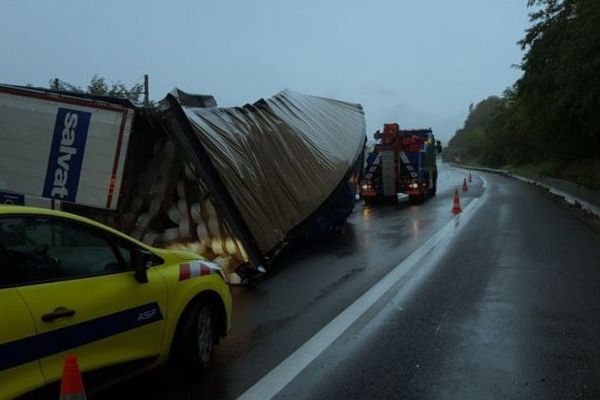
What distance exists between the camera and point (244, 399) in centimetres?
472

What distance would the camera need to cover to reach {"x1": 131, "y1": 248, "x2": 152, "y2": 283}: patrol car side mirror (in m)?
4.61

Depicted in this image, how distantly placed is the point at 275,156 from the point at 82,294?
7.98 meters

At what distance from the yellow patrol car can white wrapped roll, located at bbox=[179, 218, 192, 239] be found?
411cm

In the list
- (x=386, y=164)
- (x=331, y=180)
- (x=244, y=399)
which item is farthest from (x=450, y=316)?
(x=386, y=164)

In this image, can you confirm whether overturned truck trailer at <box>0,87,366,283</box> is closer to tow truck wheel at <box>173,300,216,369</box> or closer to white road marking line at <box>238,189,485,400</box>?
white road marking line at <box>238,189,485,400</box>

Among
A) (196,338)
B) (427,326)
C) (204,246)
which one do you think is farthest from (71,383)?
(204,246)

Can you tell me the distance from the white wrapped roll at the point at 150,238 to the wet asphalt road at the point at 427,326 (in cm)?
171

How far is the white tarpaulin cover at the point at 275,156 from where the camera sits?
31.9 ft

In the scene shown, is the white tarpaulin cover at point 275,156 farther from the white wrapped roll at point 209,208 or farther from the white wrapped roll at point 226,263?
the white wrapped roll at point 226,263

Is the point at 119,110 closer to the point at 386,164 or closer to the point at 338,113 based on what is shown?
the point at 338,113

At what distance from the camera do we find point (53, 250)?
4160 mm

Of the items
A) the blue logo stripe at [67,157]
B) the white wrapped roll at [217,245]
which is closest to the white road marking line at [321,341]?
the white wrapped roll at [217,245]

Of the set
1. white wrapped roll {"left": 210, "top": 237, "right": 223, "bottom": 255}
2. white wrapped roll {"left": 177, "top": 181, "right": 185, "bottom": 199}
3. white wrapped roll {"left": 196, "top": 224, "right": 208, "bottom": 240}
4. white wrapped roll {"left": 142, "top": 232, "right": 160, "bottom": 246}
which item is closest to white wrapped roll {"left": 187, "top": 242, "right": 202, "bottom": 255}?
white wrapped roll {"left": 196, "top": 224, "right": 208, "bottom": 240}

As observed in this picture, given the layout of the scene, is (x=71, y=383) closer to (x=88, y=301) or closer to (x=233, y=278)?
(x=88, y=301)
